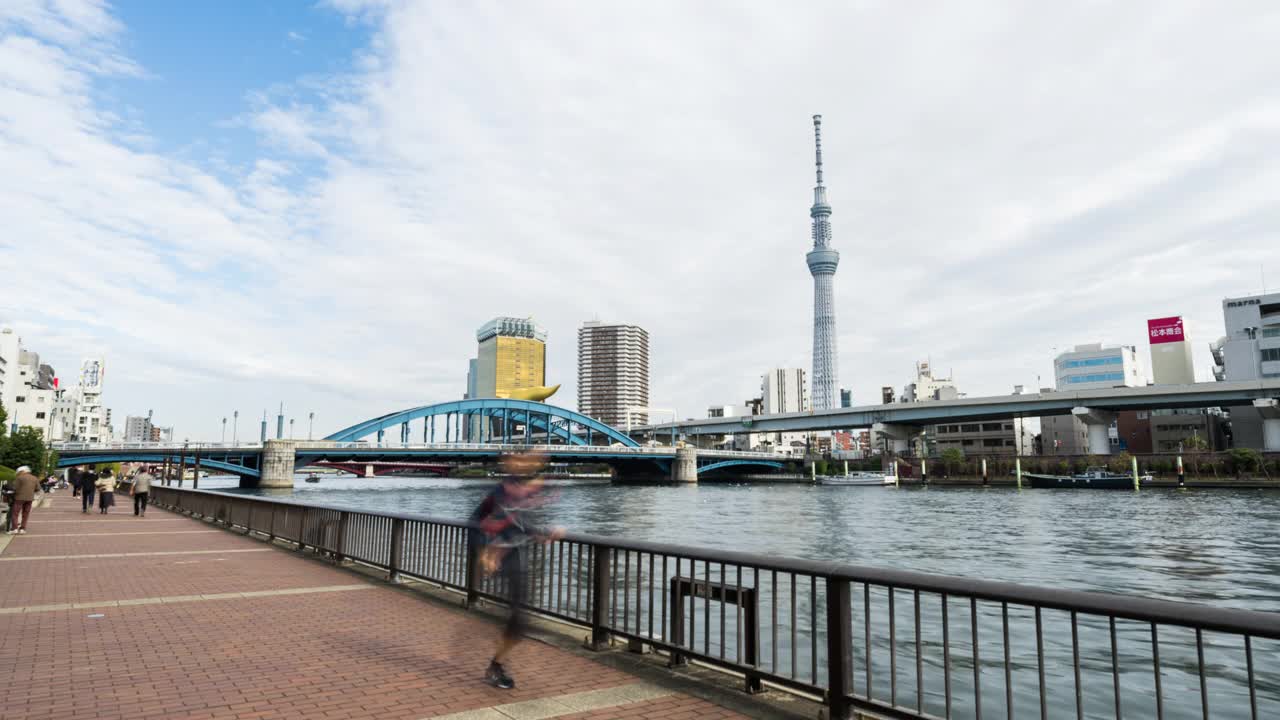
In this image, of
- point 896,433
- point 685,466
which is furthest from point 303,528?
point 896,433

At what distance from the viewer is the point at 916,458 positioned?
10731cm

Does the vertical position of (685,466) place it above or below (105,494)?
below

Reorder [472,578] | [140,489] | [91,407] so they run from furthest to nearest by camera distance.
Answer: [91,407]
[140,489]
[472,578]

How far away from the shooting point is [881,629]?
1288 cm

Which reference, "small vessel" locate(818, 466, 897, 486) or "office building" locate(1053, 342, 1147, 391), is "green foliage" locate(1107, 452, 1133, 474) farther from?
"office building" locate(1053, 342, 1147, 391)

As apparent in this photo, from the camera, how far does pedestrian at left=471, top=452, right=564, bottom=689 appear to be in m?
6.01

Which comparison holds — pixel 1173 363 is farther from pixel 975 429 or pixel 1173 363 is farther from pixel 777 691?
pixel 777 691

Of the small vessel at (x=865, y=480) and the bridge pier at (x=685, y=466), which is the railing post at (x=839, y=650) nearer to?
the small vessel at (x=865, y=480)

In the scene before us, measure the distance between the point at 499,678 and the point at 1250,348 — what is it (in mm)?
110099

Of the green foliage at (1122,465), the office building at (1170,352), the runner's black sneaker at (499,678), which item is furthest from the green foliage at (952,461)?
the runner's black sneaker at (499,678)

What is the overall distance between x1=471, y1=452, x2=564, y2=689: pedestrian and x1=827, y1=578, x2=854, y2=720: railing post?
2340 mm

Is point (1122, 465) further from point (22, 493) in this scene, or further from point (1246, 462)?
point (22, 493)

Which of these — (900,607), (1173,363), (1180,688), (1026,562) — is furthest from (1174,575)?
(1173,363)

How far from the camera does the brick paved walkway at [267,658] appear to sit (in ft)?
17.6
